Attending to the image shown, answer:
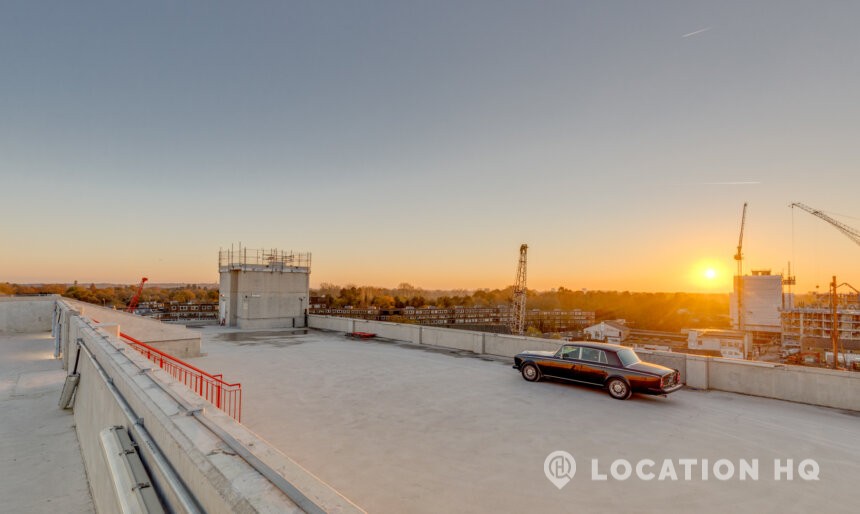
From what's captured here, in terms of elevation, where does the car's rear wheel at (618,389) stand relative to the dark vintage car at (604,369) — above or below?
below

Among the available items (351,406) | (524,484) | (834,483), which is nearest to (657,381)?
(834,483)

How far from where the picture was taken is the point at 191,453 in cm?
355

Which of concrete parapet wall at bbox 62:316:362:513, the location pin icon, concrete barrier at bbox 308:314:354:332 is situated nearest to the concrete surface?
concrete parapet wall at bbox 62:316:362:513

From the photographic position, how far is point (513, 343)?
677 inches

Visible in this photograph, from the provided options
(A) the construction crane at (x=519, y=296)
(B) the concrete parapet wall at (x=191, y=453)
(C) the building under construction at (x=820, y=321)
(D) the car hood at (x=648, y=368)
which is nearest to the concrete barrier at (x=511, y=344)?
(D) the car hood at (x=648, y=368)

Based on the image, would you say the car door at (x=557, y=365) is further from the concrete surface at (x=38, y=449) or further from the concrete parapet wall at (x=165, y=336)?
the concrete parapet wall at (x=165, y=336)

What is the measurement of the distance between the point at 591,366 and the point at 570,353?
2.44ft

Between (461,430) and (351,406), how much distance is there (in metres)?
3.22

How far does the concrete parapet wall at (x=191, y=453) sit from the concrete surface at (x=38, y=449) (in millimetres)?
465

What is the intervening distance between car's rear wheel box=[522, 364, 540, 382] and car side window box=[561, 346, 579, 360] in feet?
3.20

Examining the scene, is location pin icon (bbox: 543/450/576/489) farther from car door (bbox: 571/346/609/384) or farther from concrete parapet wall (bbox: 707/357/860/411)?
concrete parapet wall (bbox: 707/357/860/411)

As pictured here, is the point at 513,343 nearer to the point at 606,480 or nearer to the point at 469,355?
the point at 469,355

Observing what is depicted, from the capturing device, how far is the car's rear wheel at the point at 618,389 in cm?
1090

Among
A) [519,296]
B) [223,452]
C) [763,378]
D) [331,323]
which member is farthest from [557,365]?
[519,296]
